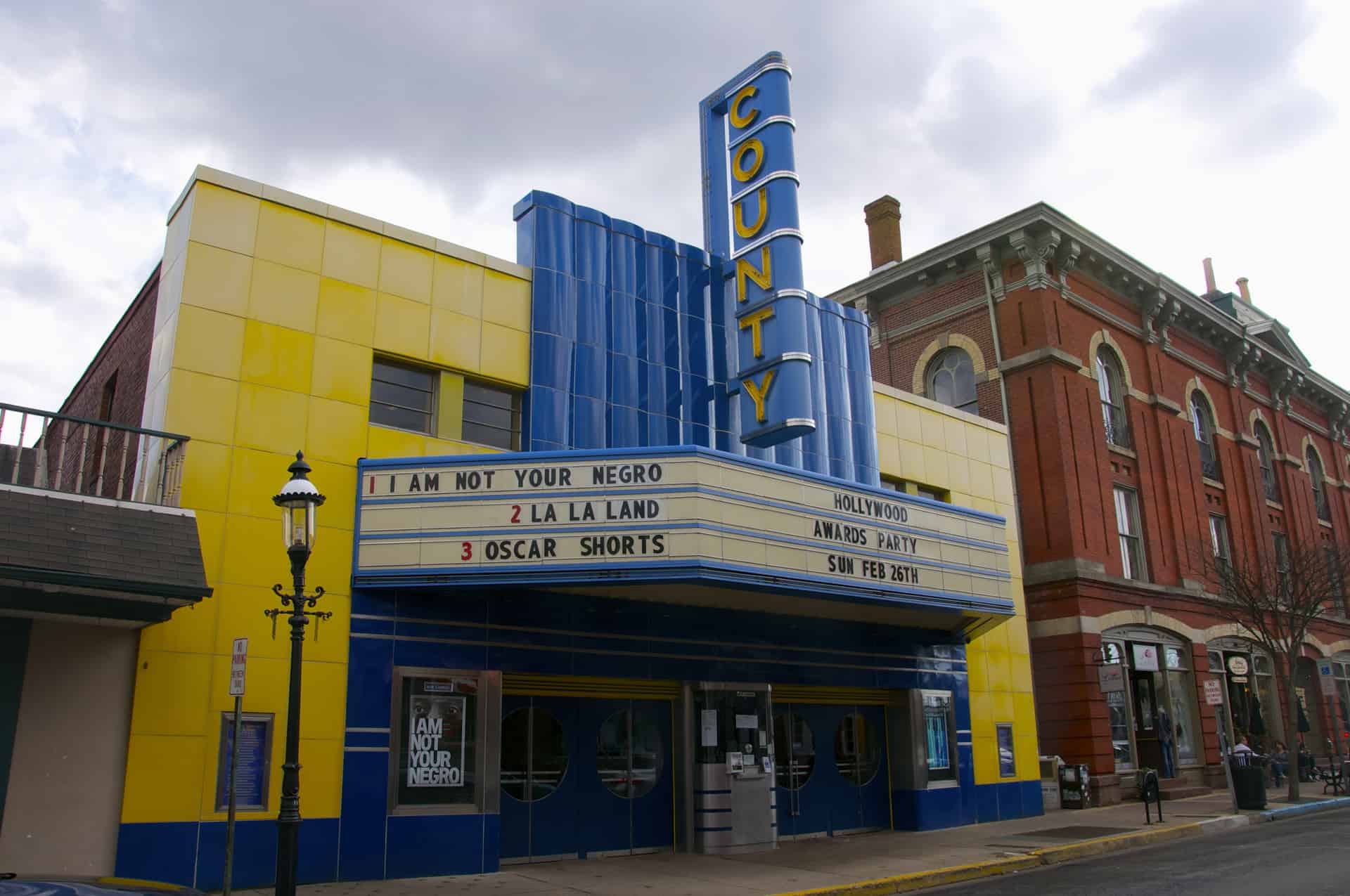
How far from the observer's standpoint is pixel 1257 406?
1528 inches

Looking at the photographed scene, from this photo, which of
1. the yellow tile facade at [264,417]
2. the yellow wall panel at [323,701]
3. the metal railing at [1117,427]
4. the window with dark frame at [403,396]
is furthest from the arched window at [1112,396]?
the yellow wall panel at [323,701]

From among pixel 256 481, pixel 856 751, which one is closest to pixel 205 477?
pixel 256 481

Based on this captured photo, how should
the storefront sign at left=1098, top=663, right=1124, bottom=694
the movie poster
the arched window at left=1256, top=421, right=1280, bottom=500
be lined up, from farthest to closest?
the arched window at left=1256, top=421, right=1280, bottom=500 < the storefront sign at left=1098, top=663, right=1124, bottom=694 < the movie poster

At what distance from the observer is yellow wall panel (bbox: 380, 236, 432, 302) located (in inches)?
620

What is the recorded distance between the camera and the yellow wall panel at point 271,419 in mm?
14031

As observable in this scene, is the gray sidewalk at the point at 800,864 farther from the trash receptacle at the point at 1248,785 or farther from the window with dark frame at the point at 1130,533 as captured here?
the window with dark frame at the point at 1130,533

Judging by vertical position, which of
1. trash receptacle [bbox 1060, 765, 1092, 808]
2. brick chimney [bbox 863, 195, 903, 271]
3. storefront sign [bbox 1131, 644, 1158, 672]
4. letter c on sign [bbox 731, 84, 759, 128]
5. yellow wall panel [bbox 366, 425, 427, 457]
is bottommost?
trash receptacle [bbox 1060, 765, 1092, 808]

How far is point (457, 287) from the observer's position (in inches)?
643

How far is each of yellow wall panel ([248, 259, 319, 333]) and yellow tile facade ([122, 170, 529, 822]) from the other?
2cm

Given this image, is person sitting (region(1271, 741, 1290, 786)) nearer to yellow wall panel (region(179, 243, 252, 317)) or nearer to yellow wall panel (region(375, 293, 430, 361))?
yellow wall panel (region(375, 293, 430, 361))

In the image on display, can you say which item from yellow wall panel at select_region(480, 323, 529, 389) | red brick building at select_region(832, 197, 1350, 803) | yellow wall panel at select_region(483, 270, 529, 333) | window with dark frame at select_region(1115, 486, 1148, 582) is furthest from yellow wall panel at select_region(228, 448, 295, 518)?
window with dark frame at select_region(1115, 486, 1148, 582)

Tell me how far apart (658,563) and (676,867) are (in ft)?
15.5

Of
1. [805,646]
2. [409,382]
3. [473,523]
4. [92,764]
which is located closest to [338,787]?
[92,764]

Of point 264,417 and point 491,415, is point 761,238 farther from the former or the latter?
point 264,417
